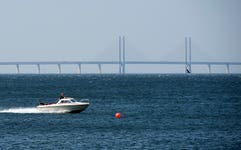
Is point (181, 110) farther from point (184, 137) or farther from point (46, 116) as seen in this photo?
point (184, 137)

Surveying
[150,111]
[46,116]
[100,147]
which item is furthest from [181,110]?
[100,147]

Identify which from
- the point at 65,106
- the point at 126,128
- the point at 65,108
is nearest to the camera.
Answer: the point at 126,128

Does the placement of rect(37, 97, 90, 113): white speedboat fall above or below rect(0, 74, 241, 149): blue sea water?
above

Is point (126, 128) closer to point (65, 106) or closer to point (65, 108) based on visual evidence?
point (65, 106)

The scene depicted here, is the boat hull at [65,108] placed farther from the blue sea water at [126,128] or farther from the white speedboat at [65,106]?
the blue sea water at [126,128]

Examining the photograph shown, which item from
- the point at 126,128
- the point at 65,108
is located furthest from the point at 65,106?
the point at 126,128

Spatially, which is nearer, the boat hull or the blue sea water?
the blue sea water

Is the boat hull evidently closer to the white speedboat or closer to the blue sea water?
the white speedboat

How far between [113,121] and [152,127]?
517cm

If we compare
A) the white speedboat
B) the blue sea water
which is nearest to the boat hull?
the white speedboat

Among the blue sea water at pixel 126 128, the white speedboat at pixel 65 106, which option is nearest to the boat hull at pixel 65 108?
the white speedboat at pixel 65 106

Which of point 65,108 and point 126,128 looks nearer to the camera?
point 126,128

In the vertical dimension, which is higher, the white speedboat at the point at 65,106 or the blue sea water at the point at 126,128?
the white speedboat at the point at 65,106

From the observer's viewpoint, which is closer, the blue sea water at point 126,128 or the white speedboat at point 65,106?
the blue sea water at point 126,128
